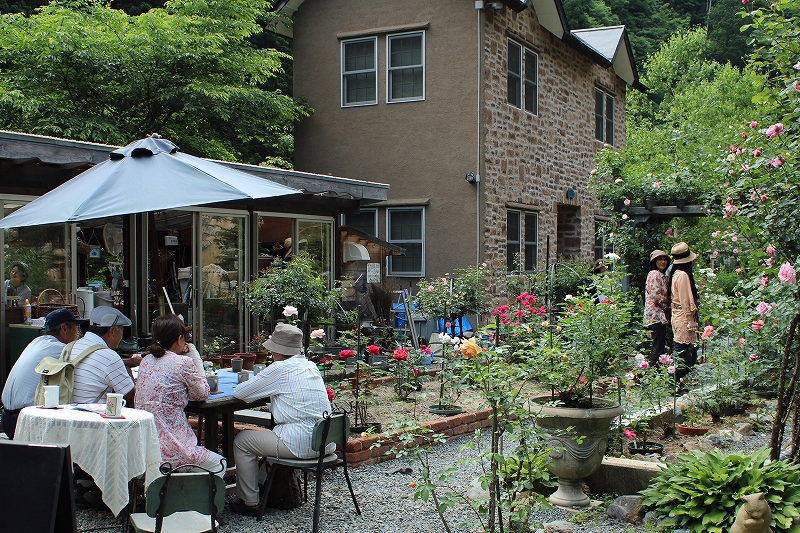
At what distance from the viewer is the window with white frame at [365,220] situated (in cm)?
1647

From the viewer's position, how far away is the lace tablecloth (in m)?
4.73

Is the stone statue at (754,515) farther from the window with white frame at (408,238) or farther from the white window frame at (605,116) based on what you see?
the white window frame at (605,116)

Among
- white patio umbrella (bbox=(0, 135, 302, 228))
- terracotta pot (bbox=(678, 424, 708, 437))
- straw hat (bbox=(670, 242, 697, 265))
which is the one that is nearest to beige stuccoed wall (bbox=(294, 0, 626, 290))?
straw hat (bbox=(670, 242, 697, 265))

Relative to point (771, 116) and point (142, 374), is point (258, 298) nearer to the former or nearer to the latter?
point (142, 374)

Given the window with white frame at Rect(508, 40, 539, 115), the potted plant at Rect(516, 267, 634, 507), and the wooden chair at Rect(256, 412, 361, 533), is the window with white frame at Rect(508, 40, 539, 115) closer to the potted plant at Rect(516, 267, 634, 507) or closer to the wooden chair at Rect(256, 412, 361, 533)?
the potted plant at Rect(516, 267, 634, 507)

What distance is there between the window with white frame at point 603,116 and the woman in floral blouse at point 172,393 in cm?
1709

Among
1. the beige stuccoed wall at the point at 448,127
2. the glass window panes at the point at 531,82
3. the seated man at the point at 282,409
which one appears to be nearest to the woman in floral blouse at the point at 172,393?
the seated man at the point at 282,409

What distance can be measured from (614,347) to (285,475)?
8.26 ft

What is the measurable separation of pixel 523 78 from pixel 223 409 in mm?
12597

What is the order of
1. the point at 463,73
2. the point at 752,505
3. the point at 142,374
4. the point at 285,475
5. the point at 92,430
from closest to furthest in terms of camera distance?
the point at 752,505 → the point at 92,430 → the point at 142,374 → the point at 285,475 → the point at 463,73

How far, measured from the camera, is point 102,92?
1836 centimetres

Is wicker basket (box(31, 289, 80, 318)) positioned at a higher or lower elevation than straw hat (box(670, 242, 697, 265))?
lower

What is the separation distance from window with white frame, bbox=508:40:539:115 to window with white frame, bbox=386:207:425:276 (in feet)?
10.1

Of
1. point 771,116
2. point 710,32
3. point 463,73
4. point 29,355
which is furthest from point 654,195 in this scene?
point 710,32
